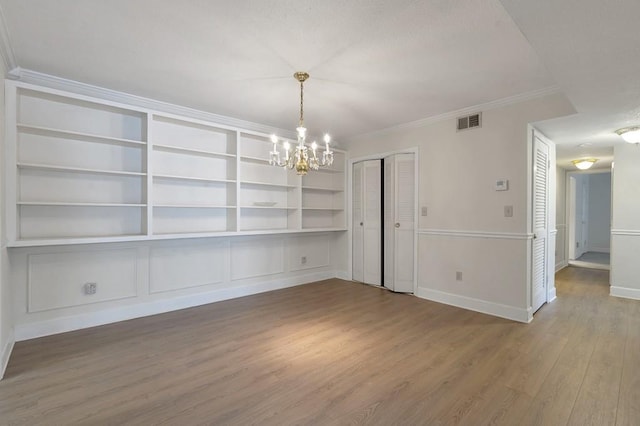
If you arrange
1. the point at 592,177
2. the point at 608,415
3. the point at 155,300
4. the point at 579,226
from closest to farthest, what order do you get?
the point at 608,415
the point at 155,300
the point at 579,226
the point at 592,177

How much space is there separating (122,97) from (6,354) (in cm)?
273

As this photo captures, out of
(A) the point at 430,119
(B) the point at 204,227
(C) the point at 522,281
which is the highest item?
(A) the point at 430,119

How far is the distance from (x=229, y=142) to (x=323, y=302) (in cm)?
269

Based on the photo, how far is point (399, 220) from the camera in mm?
4801

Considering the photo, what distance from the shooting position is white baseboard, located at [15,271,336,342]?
3025 mm

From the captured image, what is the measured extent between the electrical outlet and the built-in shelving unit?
21.3 inches

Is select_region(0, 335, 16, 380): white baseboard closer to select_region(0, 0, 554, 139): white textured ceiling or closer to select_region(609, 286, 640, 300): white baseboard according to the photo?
select_region(0, 0, 554, 139): white textured ceiling

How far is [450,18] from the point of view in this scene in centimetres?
205

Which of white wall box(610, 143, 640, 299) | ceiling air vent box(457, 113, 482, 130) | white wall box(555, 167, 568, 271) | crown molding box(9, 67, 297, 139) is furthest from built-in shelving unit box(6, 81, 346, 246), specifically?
white wall box(555, 167, 568, 271)

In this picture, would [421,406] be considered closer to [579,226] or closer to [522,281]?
[522,281]

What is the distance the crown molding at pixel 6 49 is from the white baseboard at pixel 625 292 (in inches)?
296

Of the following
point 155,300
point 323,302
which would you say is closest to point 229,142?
point 155,300

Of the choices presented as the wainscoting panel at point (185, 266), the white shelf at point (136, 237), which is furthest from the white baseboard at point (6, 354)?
the wainscoting panel at point (185, 266)

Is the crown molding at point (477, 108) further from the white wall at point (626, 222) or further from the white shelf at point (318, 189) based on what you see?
the white wall at point (626, 222)
